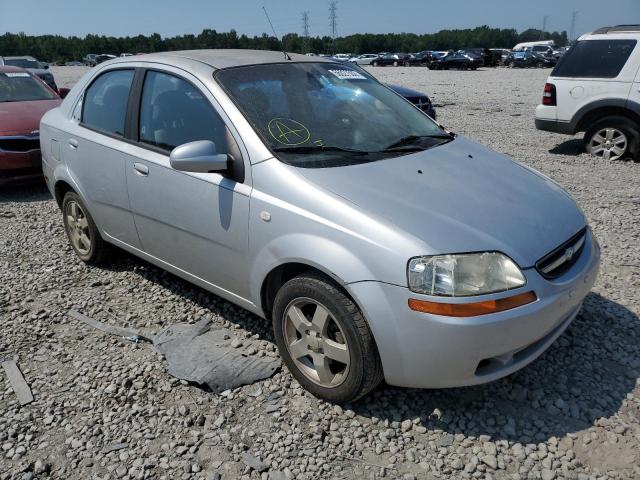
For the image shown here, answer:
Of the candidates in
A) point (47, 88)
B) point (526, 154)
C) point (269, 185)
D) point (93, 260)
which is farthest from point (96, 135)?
point (526, 154)

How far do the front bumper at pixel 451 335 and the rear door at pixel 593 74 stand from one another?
654 cm

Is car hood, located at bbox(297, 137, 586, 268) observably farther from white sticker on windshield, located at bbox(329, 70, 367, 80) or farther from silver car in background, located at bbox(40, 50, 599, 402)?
white sticker on windshield, located at bbox(329, 70, 367, 80)

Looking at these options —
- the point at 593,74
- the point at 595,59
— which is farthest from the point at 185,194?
the point at 595,59

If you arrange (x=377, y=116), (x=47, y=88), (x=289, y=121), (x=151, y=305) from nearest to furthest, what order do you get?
(x=289, y=121), (x=377, y=116), (x=151, y=305), (x=47, y=88)

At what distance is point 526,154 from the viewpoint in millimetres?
8828

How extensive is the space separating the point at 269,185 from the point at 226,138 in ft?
1.53

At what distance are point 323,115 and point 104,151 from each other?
168 centimetres

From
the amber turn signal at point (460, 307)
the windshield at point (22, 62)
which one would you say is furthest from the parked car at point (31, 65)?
the amber turn signal at point (460, 307)

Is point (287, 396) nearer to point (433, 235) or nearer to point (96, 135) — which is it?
point (433, 235)

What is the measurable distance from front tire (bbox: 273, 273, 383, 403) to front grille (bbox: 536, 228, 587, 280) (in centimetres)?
90

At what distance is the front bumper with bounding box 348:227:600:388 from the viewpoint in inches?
95.4

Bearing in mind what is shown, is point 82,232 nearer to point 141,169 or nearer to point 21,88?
point 141,169

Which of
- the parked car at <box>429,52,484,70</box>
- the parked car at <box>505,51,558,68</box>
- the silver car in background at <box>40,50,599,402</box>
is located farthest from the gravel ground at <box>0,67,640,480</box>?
the parked car at <box>505,51,558,68</box>

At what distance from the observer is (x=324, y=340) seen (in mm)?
2805
